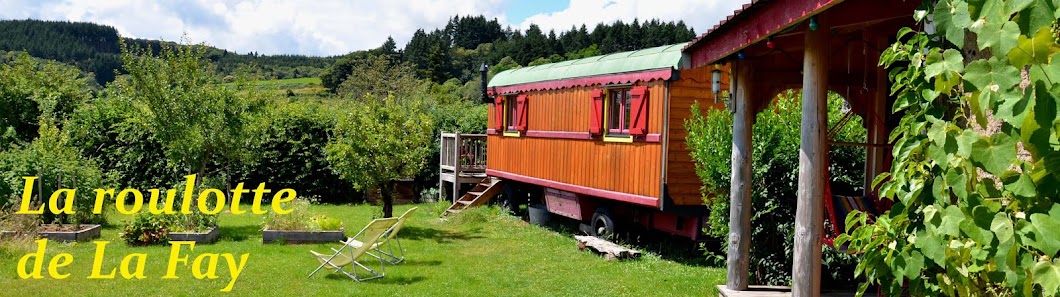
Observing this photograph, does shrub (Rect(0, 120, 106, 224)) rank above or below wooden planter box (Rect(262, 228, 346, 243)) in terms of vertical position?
above

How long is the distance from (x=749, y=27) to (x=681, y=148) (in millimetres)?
5218

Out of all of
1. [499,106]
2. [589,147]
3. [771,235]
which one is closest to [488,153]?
[499,106]

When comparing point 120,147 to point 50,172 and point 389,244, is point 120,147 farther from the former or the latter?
point 389,244

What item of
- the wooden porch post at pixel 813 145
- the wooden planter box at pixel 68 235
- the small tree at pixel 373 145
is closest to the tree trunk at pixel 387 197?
the small tree at pixel 373 145

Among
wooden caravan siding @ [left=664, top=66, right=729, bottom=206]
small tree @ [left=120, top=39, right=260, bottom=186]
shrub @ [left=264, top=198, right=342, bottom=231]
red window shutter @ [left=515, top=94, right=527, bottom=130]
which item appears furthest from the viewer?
red window shutter @ [left=515, top=94, right=527, bottom=130]

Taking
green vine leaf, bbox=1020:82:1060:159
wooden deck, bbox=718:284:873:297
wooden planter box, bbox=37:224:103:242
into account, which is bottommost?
wooden planter box, bbox=37:224:103:242

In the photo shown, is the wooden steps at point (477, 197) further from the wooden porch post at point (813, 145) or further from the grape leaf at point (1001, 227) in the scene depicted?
the grape leaf at point (1001, 227)

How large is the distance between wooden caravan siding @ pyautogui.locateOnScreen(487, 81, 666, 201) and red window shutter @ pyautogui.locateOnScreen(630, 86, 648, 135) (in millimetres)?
96

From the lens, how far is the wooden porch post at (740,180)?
681 centimetres

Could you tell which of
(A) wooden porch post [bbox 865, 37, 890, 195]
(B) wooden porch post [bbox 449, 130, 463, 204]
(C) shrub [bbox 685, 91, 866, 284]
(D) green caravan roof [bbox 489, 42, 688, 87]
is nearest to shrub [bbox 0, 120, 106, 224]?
(B) wooden porch post [bbox 449, 130, 463, 204]

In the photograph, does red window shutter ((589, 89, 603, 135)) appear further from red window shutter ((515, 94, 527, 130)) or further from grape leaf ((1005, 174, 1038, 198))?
grape leaf ((1005, 174, 1038, 198))

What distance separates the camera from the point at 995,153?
100.0 inches

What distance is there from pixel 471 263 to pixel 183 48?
234 inches

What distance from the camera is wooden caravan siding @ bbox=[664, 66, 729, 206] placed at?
1030 cm
